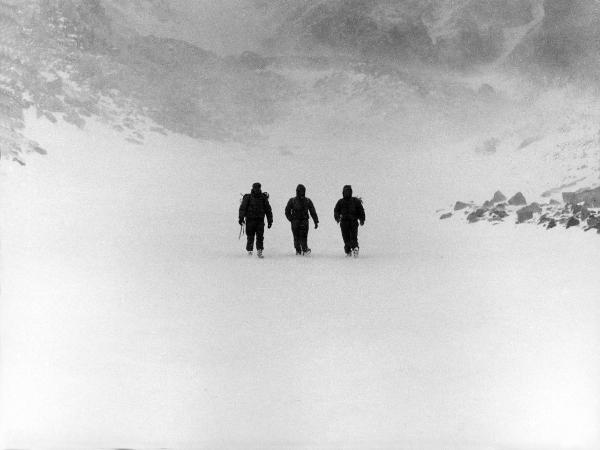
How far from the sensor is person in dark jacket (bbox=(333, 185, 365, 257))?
793cm

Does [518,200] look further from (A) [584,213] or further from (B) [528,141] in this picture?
(B) [528,141]

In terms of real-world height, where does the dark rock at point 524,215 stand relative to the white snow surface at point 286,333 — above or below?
above

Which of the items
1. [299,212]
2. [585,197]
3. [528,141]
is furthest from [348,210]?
[528,141]

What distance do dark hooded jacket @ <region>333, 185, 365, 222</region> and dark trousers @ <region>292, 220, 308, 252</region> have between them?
49 cm

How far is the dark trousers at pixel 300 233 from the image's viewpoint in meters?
8.10

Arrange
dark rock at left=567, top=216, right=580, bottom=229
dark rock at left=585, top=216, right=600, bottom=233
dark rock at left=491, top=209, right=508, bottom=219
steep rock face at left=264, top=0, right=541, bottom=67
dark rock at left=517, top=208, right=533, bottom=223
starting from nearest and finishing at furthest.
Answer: dark rock at left=585, top=216, right=600, bottom=233, dark rock at left=567, top=216, right=580, bottom=229, dark rock at left=517, top=208, right=533, bottom=223, dark rock at left=491, top=209, right=508, bottom=219, steep rock face at left=264, top=0, right=541, bottom=67

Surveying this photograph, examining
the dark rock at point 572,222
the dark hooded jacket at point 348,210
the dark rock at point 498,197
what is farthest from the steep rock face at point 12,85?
the dark rock at point 572,222

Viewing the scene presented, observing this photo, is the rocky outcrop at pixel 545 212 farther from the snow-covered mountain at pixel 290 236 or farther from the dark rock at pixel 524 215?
the snow-covered mountain at pixel 290 236

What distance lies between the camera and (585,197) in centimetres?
941

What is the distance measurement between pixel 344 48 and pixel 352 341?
37.4 ft

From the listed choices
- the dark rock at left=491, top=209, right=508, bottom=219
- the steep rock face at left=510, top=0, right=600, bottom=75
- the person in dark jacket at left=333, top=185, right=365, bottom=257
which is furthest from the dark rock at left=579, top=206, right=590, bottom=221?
the steep rock face at left=510, top=0, right=600, bottom=75

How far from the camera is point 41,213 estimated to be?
361 inches

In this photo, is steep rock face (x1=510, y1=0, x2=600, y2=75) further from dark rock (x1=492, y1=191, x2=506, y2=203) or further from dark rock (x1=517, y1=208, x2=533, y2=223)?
dark rock (x1=517, y1=208, x2=533, y2=223)

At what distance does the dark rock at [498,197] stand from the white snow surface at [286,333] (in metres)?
1.33
